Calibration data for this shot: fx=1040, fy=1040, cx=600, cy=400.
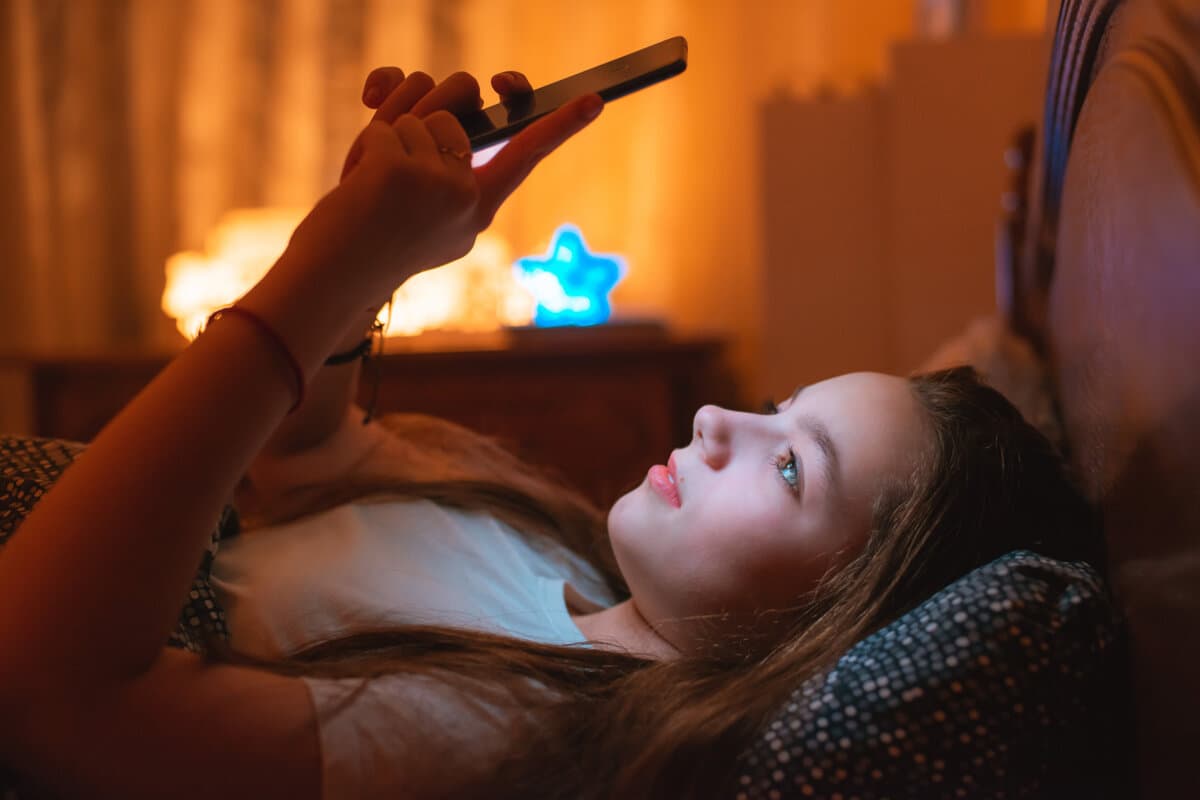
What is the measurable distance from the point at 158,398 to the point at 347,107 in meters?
2.11

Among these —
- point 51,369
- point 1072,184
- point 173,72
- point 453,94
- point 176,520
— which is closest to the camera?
point 176,520

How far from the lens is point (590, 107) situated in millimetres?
655

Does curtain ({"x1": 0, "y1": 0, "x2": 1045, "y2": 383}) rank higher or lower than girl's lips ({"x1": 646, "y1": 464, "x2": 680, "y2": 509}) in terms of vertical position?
higher

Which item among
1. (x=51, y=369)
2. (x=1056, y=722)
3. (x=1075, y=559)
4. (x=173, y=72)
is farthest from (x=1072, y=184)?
(x=173, y=72)

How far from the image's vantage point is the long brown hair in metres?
0.54

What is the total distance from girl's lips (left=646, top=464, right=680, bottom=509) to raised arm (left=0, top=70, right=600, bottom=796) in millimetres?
290

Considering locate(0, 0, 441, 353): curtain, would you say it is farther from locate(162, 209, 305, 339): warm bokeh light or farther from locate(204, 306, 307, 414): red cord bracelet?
locate(204, 306, 307, 414): red cord bracelet

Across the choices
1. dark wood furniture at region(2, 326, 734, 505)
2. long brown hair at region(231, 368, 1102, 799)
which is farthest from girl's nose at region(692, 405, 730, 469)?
dark wood furniture at region(2, 326, 734, 505)

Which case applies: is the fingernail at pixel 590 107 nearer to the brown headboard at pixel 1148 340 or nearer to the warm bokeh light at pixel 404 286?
the brown headboard at pixel 1148 340

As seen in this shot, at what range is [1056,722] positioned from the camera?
520mm

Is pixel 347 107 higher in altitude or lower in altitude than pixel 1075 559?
higher

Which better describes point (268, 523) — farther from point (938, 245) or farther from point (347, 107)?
point (347, 107)

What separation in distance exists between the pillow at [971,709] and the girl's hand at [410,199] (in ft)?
1.03

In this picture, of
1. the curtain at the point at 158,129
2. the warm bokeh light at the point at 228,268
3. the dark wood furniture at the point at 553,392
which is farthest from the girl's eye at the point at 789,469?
the curtain at the point at 158,129
